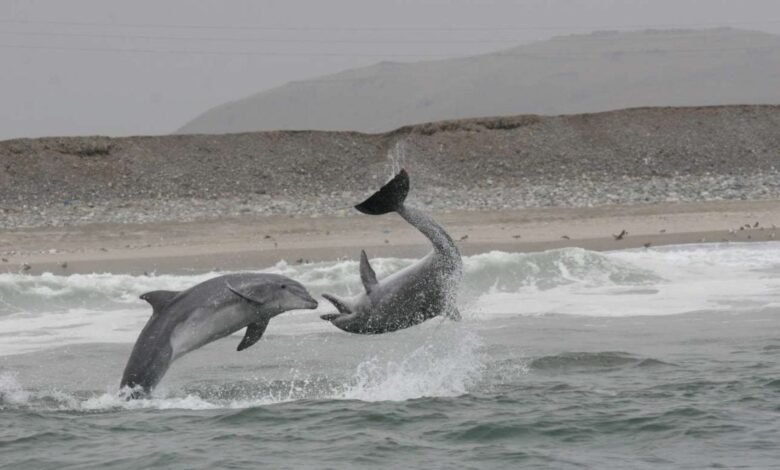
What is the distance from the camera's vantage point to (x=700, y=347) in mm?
16781

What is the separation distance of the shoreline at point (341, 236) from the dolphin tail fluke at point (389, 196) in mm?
17974

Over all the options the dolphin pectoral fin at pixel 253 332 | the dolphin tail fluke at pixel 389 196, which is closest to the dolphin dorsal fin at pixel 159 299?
the dolphin pectoral fin at pixel 253 332

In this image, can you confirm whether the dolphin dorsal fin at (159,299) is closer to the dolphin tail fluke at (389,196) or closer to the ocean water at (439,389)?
the ocean water at (439,389)

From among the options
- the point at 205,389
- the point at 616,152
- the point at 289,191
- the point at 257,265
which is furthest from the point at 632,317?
the point at 616,152

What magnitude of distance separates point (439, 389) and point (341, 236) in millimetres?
20452

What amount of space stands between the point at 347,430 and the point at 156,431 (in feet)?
5.67

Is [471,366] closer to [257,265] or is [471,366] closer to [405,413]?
[405,413]

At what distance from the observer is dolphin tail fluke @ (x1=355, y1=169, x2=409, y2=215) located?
10.8 m

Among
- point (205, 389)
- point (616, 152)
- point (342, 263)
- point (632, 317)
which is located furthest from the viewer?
point (616, 152)

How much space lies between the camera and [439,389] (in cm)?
1434

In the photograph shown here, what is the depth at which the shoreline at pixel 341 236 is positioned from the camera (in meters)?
30.6

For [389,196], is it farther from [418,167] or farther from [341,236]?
[418,167]

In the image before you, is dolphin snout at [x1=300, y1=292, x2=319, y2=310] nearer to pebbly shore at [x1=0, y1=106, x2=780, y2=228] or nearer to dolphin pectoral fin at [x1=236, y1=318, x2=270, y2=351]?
dolphin pectoral fin at [x1=236, y1=318, x2=270, y2=351]

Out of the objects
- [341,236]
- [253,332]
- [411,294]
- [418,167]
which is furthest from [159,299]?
[418,167]
